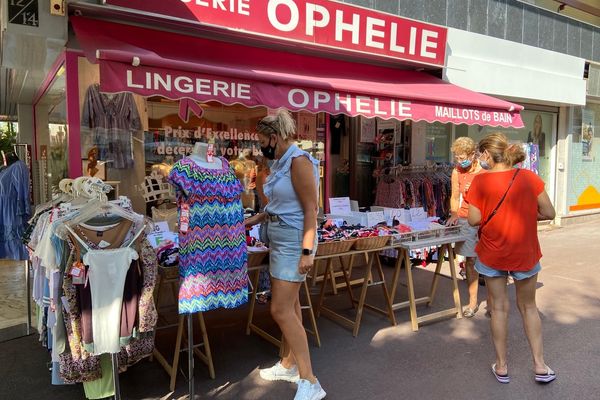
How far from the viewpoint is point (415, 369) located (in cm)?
354

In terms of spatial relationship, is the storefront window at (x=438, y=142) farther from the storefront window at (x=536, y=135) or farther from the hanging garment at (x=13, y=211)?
the hanging garment at (x=13, y=211)

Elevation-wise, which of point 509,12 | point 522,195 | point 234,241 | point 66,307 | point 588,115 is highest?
point 509,12

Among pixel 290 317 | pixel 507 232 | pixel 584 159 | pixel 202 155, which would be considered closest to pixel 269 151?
pixel 202 155

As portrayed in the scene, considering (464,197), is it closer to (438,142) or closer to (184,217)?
(184,217)

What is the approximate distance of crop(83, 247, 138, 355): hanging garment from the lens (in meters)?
2.62

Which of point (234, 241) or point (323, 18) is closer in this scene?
point (234, 241)

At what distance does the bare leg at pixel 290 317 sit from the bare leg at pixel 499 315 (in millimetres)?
1345

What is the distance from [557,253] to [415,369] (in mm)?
5232

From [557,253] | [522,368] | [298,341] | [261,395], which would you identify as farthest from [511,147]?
[557,253]

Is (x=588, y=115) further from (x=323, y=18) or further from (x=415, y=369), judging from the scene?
(x=415, y=369)

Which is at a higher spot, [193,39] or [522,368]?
[193,39]

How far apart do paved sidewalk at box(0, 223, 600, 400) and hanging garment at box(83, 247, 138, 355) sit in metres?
0.75

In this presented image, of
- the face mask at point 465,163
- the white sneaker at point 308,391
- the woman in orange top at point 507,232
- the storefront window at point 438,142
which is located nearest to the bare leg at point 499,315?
the woman in orange top at point 507,232

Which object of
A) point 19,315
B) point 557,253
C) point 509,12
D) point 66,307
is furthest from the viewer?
point 509,12
